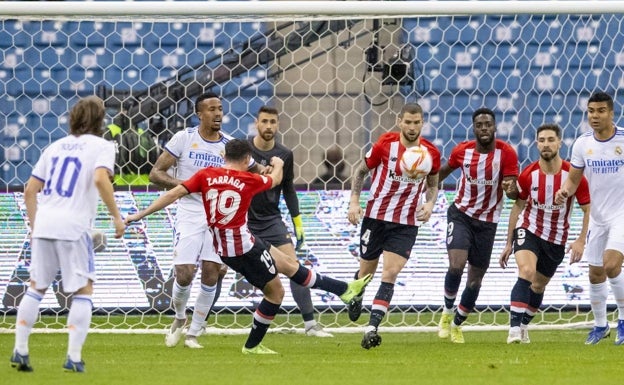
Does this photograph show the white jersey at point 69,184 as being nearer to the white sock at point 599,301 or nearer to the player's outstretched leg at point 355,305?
the player's outstretched leg at point 355,305

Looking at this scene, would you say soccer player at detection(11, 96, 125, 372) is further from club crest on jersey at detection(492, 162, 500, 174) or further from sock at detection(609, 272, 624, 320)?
sock at detection(609, 272, 624, 320)

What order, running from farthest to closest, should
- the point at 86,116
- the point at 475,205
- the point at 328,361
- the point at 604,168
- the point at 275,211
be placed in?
the point at 275,211
the point at 475,205
the point at 604,168
the point at 328,361
the point at 86,116

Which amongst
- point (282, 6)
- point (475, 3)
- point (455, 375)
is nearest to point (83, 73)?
point (282, 6)

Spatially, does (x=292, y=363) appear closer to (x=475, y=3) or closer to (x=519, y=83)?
(x=475, y=3)

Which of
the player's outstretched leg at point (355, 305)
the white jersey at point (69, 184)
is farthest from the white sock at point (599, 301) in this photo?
the white jersey at point (69, 184)

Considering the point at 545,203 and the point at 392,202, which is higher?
the point at 545,203

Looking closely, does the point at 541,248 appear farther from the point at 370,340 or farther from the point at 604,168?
the point at 370,340

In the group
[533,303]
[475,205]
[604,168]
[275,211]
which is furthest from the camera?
[275,211]

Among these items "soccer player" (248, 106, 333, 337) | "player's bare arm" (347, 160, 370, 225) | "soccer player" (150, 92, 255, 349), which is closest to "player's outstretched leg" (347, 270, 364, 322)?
"player's bare arm" (347, 160, 370, 225)

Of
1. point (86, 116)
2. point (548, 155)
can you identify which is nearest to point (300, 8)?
point (548, 155)

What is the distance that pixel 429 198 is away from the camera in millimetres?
10523

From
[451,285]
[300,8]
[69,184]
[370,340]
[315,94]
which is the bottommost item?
[370,340]

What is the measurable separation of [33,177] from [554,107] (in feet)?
26.6

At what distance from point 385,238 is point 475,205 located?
1.00 m
